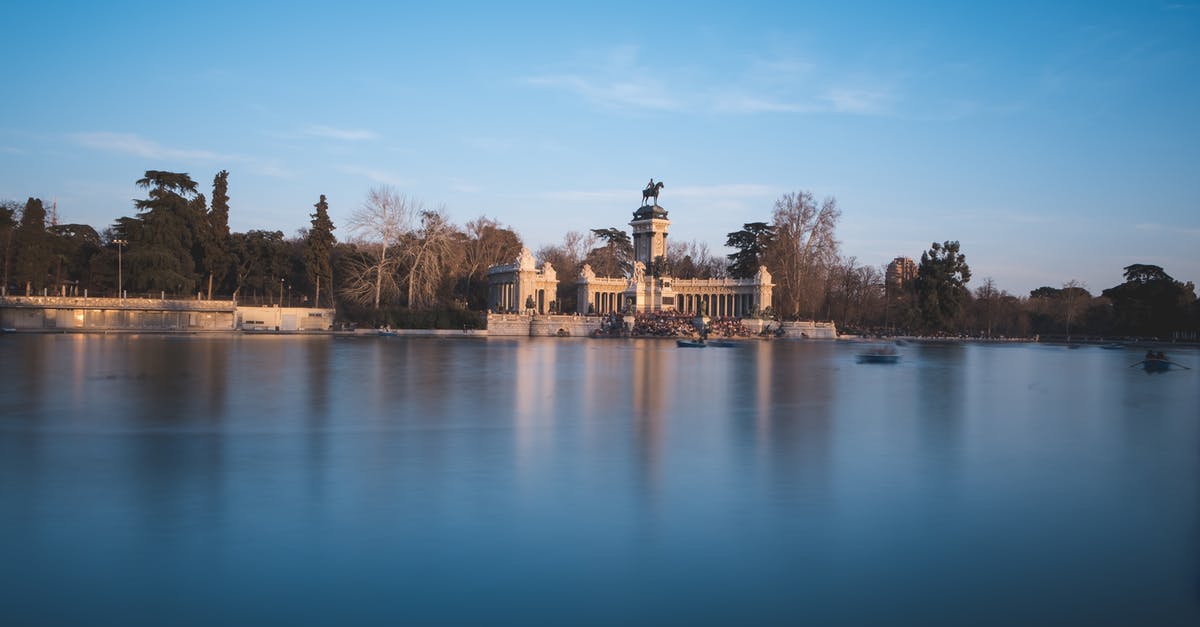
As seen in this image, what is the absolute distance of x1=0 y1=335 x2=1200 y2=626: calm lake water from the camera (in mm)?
6047

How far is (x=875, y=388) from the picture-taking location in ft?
72.7

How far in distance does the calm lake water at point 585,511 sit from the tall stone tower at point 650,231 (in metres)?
53.9

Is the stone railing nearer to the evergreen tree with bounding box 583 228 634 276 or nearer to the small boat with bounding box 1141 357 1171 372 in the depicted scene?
the evergreen tree with bounding box 583 228 634 276

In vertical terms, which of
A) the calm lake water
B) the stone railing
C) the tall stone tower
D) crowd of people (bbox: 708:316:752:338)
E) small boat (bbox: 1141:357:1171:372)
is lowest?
the calm lake water

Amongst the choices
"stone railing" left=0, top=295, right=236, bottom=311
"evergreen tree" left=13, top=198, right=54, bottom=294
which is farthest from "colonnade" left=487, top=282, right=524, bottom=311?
"evergreen tree" left=13, top=198, right=54, bottom=294

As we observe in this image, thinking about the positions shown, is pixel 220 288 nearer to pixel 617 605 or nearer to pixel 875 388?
pixel 875 388

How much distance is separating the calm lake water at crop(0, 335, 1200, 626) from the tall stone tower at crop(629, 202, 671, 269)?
53.9m

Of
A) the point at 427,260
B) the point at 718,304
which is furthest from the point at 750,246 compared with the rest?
the point at 427,260

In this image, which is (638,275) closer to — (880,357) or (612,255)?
(612,255)

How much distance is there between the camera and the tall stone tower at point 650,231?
71062 mm

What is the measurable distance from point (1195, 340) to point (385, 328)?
65.3 m

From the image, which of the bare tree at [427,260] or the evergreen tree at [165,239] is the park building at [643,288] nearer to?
the bare tree at [427,260]

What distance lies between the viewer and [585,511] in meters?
8.46

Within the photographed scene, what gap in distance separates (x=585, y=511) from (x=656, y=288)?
60.2 metres
